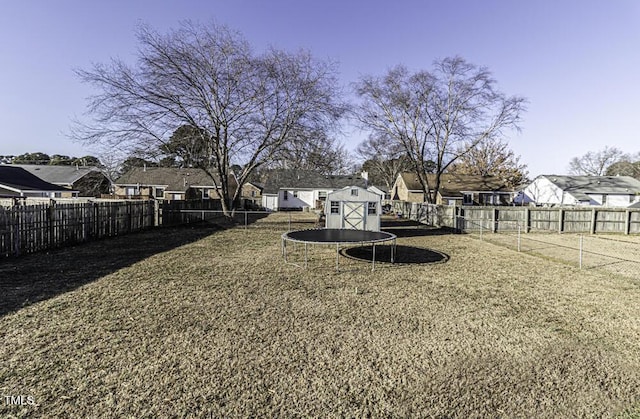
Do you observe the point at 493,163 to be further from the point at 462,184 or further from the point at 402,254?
the point at 402,254

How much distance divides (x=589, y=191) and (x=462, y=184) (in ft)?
40.3

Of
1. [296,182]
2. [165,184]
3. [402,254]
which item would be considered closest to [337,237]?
[402,254]

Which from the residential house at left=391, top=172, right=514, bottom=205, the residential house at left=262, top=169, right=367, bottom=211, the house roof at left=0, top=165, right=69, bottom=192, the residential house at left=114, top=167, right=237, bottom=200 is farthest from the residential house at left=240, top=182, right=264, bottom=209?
the house roof at left=0, top=165, right=69, bottom=192

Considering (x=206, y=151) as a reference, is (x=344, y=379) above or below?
below

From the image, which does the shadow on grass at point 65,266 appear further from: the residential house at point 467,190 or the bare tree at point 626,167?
the bare tree at point 626,167

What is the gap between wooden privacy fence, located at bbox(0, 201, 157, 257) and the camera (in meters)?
8.54

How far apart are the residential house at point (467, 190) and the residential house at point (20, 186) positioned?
113ft

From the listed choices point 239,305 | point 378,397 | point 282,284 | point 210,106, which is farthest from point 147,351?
point 210,106

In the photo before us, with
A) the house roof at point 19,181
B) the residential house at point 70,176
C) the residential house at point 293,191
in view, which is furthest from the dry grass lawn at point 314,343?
the residential house at point 70,176

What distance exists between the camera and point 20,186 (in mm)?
25422

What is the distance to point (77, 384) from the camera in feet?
10.1

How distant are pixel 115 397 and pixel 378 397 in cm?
238

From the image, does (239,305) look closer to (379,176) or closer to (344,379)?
(344,379)

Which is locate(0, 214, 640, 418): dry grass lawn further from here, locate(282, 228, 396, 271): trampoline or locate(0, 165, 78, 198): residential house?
locate(0, 165, 78, 198): residential house
